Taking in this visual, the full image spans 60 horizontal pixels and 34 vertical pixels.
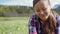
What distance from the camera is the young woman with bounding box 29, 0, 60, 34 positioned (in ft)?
2.72

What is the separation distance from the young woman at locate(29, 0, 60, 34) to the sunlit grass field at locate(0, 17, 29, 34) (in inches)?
6.9

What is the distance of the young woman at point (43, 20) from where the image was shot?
828 mm

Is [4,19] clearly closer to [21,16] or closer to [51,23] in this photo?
[21,16]

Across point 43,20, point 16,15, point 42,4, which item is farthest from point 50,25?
point 16,15

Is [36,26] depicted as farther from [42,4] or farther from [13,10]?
[13,10]

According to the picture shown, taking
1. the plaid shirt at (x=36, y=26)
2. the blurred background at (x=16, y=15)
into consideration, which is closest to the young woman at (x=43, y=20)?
the plaid shirt at (x=36, y=26)

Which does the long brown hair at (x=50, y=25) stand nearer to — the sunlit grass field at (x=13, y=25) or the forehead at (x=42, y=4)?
the forehead at (x=42, y=4)

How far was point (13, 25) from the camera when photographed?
1.04m

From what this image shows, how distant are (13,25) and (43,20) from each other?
0.98 feet

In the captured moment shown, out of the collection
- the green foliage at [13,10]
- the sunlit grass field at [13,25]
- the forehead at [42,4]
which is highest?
the forehead at [42,4]

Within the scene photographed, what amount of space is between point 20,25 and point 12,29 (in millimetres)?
79

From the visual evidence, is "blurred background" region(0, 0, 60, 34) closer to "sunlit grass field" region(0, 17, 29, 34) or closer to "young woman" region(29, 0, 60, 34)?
"sunlit grass field" region(0, 17, 29, 34)

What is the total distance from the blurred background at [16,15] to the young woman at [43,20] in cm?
17

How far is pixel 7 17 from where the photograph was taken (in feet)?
3.46
